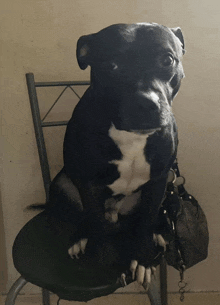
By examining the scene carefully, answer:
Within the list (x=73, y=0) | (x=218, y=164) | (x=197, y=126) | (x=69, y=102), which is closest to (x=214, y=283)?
(x=218, y=164)

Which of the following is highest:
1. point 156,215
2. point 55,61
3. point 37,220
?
point 55,61

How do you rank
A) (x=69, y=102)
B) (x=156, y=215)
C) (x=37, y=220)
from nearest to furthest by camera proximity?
(x=156, y=215)
(x=37, y=220)
(x=69, y=102)

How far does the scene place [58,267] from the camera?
749 millimetres

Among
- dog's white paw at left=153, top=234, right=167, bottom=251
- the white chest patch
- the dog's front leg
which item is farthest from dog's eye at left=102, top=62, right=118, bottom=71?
dog's white paw at left=153, top=234, right=167, bottom=251

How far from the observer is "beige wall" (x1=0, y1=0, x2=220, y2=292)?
100cm

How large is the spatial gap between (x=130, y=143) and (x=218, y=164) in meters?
0.60

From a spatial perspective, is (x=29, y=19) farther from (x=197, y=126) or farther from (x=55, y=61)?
(x=197, y=126)

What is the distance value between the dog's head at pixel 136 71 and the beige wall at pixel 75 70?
1.43ft

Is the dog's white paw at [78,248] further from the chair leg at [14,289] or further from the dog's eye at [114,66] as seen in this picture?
the dog's eye at [114,66]

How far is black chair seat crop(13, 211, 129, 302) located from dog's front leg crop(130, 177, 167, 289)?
0.06 meters

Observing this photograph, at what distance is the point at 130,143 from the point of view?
63 cm

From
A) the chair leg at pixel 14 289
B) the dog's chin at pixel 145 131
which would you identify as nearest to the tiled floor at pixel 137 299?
the chair leg at pixel 14 289

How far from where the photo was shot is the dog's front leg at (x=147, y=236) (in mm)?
688

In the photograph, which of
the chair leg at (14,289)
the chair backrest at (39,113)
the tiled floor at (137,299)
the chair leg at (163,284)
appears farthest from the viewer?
the tiled floor at (137,299)
